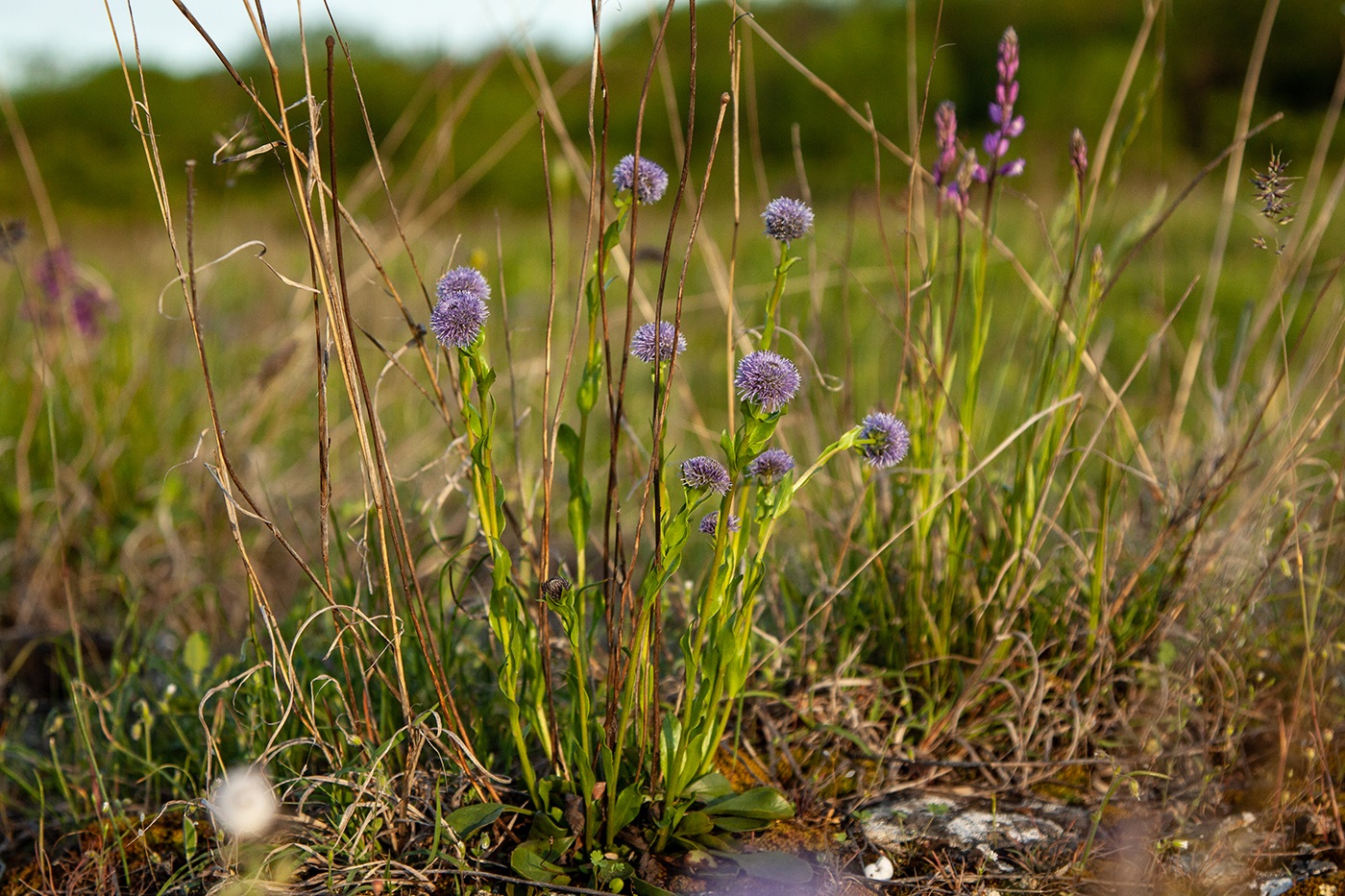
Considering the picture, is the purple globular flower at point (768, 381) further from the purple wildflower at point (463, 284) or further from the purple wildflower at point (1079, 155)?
the purple wildflower at point (1079, 155)

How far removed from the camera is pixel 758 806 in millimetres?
1144

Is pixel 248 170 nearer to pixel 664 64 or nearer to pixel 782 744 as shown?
pixel 664 64

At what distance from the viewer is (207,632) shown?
1891mm

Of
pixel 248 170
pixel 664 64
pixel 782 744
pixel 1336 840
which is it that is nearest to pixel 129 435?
pixel 248 170

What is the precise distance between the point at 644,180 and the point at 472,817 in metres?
0.73

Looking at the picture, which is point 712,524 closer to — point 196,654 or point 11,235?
point 196,654

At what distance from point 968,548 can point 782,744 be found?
44 cm

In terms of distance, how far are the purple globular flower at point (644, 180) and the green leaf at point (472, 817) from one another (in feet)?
2.26

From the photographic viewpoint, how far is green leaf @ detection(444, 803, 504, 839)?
1104mm

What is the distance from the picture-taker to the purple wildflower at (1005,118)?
127 cm

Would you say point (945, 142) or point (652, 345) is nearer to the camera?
point (652, 345)

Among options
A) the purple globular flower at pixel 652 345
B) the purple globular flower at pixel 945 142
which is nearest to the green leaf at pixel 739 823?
the purple globular flower at pixel 652 345

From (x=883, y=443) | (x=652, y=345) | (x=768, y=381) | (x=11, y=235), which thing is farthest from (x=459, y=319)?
(x=11, y=235)

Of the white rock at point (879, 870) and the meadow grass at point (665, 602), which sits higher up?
the meadow grass at point (665, 602)
